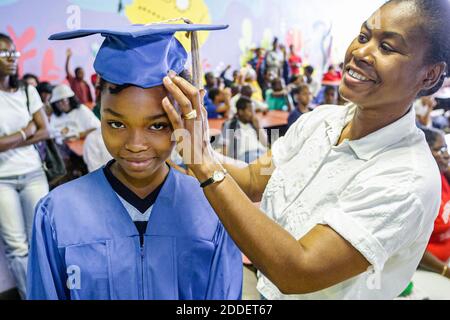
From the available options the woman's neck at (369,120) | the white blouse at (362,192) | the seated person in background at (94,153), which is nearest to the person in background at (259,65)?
the seated person in background at (94,153)

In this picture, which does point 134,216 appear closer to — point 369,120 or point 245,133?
point 369,120

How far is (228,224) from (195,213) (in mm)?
147

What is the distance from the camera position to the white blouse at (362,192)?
33.8 inches

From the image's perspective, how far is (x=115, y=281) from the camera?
35.2 inches

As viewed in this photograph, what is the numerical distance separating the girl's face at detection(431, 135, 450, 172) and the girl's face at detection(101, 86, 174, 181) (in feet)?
5.78

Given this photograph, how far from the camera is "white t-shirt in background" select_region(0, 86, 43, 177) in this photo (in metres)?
1.83

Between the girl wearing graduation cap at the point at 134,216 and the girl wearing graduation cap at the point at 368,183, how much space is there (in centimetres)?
7

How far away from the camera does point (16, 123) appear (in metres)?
1.85

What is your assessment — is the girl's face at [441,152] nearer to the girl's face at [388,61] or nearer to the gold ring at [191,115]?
the girl's face at [388,61]

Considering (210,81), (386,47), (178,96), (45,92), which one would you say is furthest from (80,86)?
(386,47)

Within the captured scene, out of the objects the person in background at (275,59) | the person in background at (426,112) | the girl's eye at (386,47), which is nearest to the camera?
the girl's eye at (386,47)

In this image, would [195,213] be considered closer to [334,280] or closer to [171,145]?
[171,145]

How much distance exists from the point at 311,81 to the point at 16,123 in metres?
2.74
